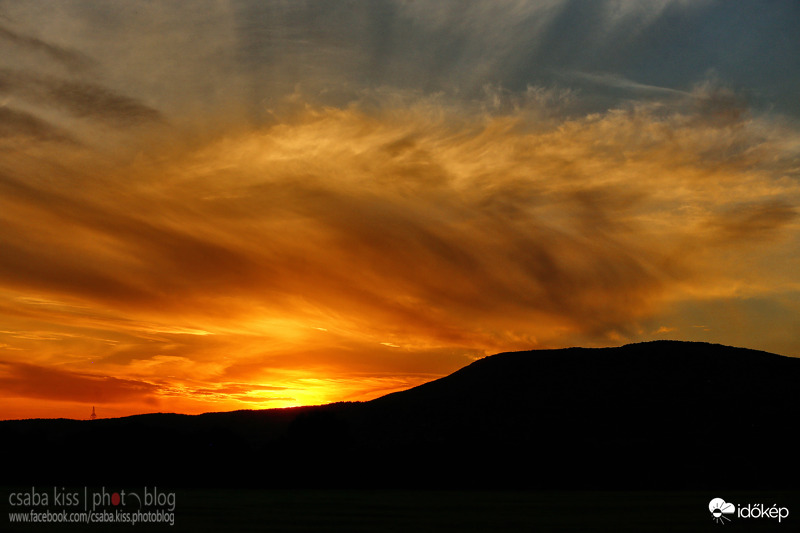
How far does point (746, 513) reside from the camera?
5578 centimetres

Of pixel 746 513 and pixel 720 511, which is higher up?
pixel 720 511

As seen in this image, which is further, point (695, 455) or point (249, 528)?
point (695, 455)

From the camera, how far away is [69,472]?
124750 millimetres

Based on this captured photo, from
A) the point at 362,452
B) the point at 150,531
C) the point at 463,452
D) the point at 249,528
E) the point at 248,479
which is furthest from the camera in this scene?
the point at 463,452

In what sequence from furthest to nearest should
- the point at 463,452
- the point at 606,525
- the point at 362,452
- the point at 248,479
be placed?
the point at 463,452 → the point at 362,452 → the point at 248,479 → the point at 606,525

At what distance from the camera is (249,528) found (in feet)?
135

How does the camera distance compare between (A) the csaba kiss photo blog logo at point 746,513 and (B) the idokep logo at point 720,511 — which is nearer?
(B) the idokep logo at point 720,511

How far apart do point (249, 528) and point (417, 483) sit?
9472 cm

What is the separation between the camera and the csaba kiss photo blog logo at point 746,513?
50.4m

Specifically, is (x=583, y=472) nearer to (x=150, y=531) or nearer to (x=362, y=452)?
(x=362, y=452)

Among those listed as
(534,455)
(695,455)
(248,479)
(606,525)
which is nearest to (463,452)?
(534,455)

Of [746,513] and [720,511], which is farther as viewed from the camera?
[720,511]

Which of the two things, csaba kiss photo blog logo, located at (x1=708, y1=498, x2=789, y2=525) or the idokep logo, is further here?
csaba kiss photo blog logo, located at (x1=708, y1=498, x2=789, y2=525)

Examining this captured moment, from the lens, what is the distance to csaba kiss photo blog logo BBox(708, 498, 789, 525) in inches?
1983
